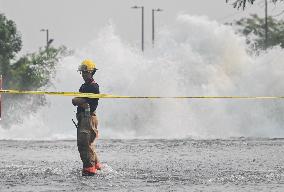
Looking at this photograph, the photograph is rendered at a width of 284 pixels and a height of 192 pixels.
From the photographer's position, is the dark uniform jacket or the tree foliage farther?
the tree foliage

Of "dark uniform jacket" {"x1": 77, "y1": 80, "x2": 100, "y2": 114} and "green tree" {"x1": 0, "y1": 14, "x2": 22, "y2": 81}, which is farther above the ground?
"green tree" {"x1": 0, "y1": 14, "x2": 22, "y2": 81}

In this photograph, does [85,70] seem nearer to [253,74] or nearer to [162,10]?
[253,74]

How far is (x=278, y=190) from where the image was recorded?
1273 cm

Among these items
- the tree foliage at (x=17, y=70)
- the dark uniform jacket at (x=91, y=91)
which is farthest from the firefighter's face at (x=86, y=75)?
the tree foliage at (x=17, y=70)

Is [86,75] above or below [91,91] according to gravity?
above

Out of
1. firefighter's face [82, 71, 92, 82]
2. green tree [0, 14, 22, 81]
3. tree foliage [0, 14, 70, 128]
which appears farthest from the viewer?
green tree [0, 14, 22, 81]

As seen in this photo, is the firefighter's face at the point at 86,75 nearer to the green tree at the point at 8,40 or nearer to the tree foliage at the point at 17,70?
the tree foliage at the point at 17,70

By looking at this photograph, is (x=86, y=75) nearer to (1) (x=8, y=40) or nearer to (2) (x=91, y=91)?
(2) (x=91, y=91)

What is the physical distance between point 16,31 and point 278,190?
60081mm

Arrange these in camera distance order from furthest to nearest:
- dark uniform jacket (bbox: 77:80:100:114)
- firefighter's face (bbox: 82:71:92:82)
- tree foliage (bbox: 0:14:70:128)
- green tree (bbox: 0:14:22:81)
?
green tree (bbox: 0:14:22:81) → tree foliage (bbox: 0:14:70:128) → firefighter's face (bbox: 82:71:92:82) → dark uniform jacket (bbox: 77:80:100:114)

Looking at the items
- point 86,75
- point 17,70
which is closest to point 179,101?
point 86,75

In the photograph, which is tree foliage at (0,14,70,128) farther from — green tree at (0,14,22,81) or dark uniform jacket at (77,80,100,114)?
dark uniform jacket at (77,80,100,114)

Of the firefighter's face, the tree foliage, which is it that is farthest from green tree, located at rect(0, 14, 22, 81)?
the firefighter's face

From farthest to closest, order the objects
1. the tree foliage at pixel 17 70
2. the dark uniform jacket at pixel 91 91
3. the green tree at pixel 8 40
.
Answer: the green tree at pixel 8 40
the tree foliage at pixel 17 70
the dark uniform jacket at pixel 91 91
